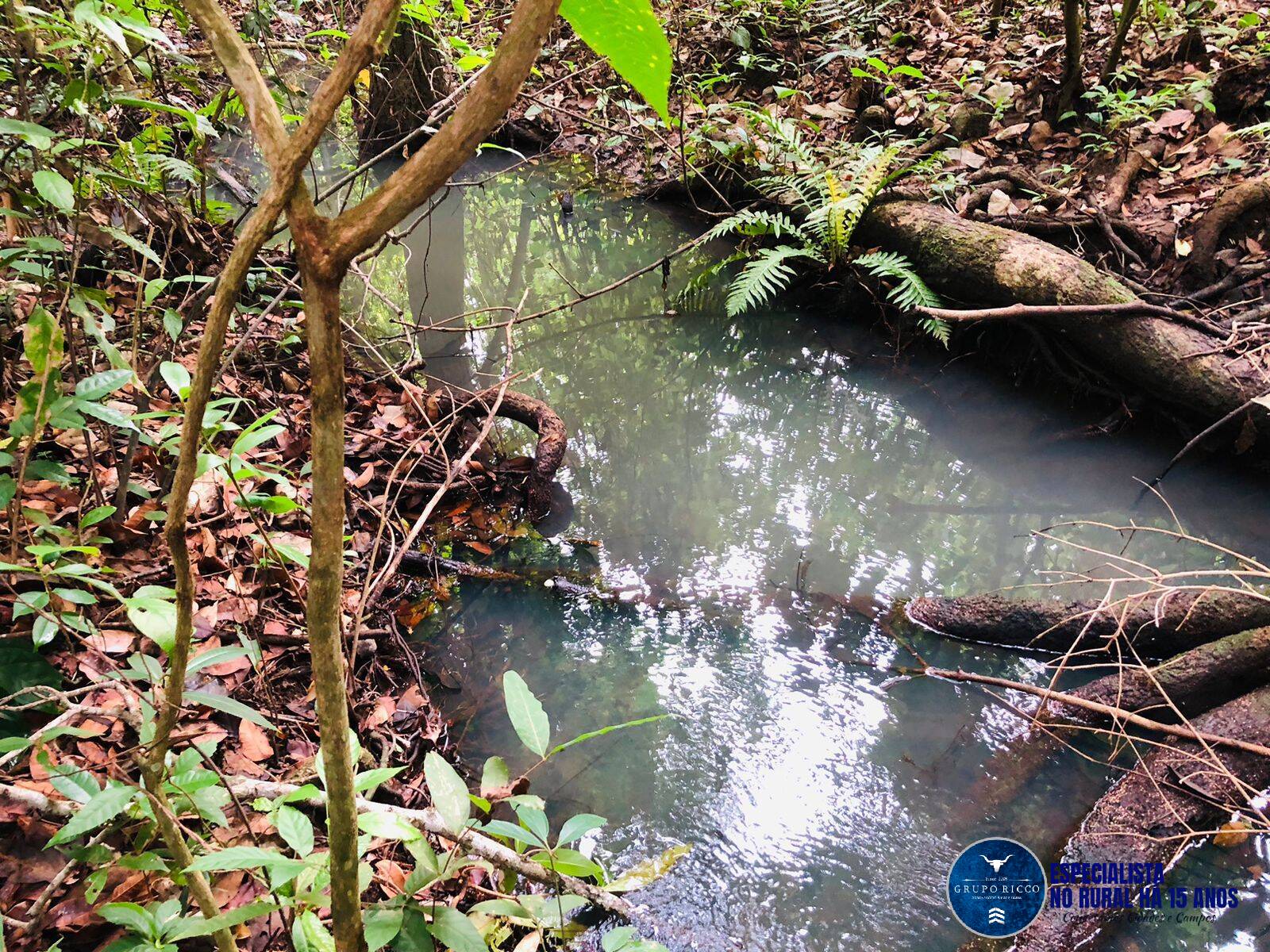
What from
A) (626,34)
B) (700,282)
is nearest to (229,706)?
(626,34)

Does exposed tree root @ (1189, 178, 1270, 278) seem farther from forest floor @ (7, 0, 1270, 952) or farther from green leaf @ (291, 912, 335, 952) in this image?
green leaf @ (291, 912, 335, 952)

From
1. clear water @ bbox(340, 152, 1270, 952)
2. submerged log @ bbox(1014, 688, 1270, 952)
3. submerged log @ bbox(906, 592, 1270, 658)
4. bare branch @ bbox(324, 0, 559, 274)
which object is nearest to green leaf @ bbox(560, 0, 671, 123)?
bare branch @ bbox(324, 0, 559, 274)

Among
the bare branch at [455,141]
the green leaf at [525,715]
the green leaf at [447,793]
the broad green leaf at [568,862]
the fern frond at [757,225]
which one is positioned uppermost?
the bare branch at [455,141]

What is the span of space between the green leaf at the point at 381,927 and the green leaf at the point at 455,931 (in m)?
0.05

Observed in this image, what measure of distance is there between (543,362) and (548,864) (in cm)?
321

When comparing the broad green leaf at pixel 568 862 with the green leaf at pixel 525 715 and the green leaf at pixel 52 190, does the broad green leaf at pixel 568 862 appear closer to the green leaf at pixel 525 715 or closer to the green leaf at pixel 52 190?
the green leaf at pixel 525 715

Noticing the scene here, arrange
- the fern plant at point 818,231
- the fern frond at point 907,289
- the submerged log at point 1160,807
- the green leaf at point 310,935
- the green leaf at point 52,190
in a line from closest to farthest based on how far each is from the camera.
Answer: the green leaf at point 310,935
the green leaf at point 52,190
the submerged log at point 1160,807
the fern frond at point 907,289
the fern plant at point 818,231

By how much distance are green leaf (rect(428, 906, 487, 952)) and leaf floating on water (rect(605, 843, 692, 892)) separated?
72 centimetres

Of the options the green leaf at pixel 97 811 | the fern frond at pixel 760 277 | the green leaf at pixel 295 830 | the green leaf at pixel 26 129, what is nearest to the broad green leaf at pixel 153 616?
the green leaf at pixel 97 811

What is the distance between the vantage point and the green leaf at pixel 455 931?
1.07 metres

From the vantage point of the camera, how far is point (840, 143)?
5.24 metres

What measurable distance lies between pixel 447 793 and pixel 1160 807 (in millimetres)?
1870

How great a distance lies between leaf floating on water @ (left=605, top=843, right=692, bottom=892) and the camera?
1782mm

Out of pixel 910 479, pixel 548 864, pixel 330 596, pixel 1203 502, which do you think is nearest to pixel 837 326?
pixel 910 479
